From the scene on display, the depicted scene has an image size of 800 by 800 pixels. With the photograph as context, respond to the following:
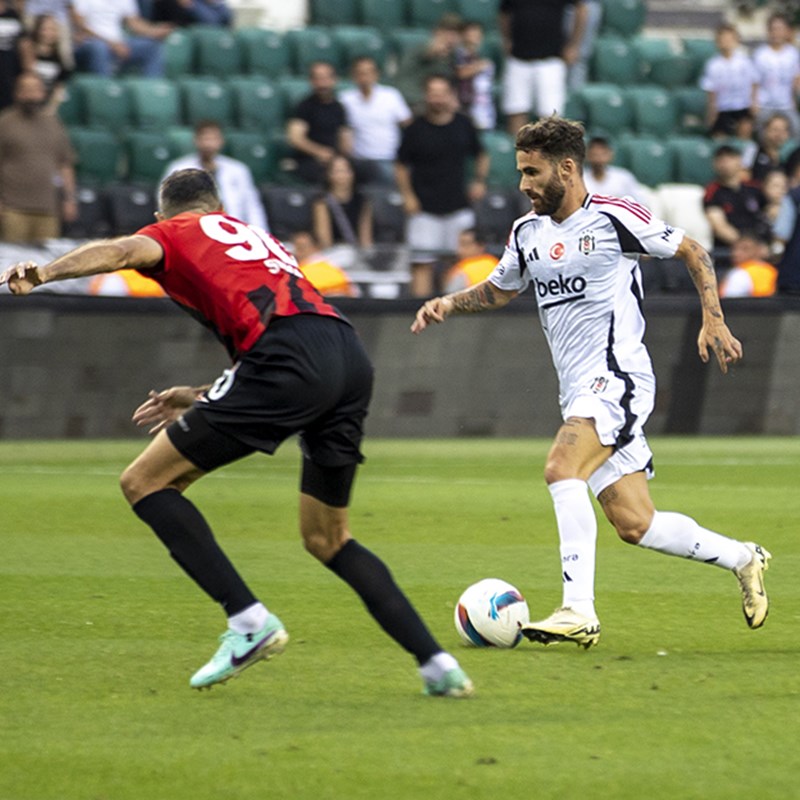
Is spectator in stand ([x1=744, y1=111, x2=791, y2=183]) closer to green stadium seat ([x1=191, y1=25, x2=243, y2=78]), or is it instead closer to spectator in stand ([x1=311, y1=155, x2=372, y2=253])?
spectator in stand ([x1=311, y1=155, x2=372, y2=253])

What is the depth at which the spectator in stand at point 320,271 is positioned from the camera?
58.6 feet

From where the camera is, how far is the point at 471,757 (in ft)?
17.4

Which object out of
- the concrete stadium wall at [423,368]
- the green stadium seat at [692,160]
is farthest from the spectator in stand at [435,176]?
the green stadium seat at [692,160]

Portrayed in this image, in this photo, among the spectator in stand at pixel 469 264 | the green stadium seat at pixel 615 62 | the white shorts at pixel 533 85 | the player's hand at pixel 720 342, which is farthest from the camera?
the green stadium seat at pixel 615 62

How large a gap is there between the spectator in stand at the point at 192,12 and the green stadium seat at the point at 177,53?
0.59 ft

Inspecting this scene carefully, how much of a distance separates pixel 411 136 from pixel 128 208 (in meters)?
2.90

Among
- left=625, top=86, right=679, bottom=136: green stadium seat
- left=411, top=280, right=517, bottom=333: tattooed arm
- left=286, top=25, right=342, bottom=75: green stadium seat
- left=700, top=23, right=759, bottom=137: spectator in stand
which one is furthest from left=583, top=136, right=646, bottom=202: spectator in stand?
left=411, top=280, right=517, bottom=333: tattooed arm

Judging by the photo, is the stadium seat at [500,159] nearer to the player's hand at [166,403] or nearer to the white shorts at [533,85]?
the white shorts at [533,85]

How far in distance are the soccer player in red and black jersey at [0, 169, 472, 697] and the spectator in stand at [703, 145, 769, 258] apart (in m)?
14.5

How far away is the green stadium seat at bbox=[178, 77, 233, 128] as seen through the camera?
2091cm

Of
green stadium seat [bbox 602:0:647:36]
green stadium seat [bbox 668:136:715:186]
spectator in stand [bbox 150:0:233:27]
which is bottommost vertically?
green stadium seat [bbox 668:136:715:186]

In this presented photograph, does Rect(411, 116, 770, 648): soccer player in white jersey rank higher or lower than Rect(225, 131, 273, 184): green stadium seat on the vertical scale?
higher

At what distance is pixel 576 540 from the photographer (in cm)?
741

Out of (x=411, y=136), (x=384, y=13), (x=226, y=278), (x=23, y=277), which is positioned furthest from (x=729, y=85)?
(x=23, y=277)
